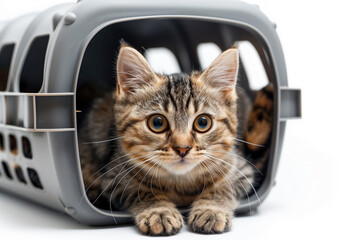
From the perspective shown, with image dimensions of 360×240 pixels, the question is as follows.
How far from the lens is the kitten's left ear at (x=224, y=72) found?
6.40 ft

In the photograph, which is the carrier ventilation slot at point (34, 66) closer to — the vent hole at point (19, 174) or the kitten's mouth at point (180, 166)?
the vent hole at point (19, 174)

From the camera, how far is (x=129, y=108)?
197 centimetres

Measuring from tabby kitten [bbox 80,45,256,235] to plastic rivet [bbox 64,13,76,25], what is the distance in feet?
0.68

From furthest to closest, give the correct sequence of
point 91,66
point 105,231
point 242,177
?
point 91,66 → point 242,177 → point 105,231

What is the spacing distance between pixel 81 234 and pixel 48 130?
1.31 feet

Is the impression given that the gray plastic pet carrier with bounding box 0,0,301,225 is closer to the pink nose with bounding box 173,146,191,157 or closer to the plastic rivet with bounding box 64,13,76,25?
the plastic rivet with bounding box 64,13,76,25

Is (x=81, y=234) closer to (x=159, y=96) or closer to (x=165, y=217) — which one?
(x=165, y=217)

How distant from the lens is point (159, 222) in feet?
5.90

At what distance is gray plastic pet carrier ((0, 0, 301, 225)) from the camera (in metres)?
1.80

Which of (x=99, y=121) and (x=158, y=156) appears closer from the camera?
(x=158, y=156)

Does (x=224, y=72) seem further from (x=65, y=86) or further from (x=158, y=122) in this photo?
(x=65, y=86)

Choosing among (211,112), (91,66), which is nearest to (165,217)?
(211,112)

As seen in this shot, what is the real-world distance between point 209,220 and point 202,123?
1.17 feet

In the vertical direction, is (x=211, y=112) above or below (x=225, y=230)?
above
